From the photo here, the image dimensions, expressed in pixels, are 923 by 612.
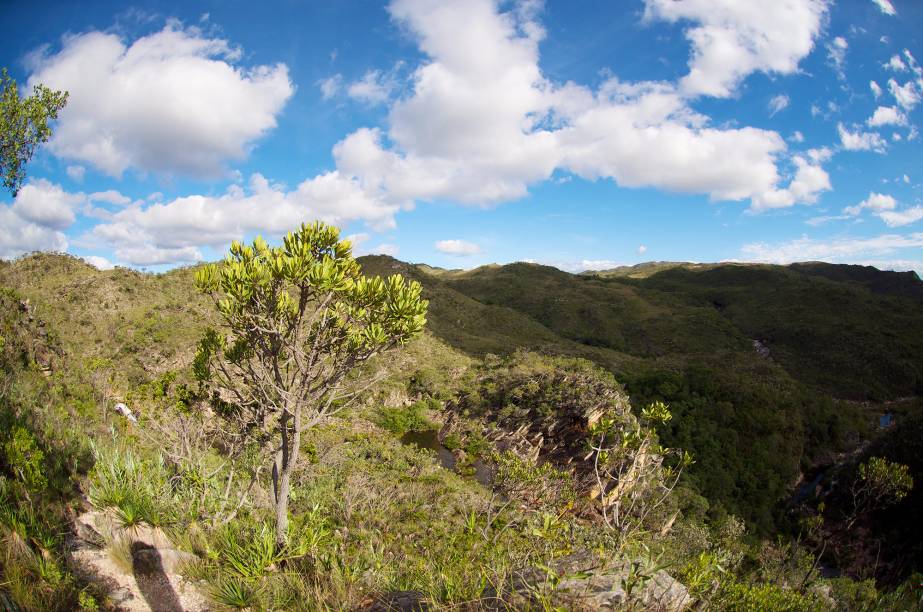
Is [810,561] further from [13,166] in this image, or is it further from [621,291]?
[621,291]

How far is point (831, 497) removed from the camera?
111ft

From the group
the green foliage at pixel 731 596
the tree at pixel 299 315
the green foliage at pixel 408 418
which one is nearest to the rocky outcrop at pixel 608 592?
the green foliage at pixel 731 596

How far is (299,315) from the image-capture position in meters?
5.97

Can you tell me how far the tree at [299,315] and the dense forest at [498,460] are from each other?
0.63 m

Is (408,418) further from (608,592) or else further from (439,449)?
(608,592)

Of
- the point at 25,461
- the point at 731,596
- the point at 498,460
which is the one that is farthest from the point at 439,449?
the point at 731,596

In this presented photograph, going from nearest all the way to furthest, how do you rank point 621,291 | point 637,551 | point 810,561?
1. point 637,551
2. point 810,561
3. point 621,291

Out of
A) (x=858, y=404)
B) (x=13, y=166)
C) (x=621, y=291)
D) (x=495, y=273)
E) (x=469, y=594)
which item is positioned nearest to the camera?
(x=469, y=594)

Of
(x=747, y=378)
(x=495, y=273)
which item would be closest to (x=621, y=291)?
(x=495, y=273)

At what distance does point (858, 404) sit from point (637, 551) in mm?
76608

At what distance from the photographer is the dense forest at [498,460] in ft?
15.4

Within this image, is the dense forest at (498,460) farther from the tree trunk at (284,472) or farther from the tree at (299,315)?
the tree at (299,315)

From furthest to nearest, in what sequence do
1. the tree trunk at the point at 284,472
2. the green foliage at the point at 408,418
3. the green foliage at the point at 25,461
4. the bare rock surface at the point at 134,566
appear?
the green foliage at the point at 408,418 < the tree trunk at the point at 284,472 < the green foliage at the point at 25,461 < the bare rock surface at the point at 134,566

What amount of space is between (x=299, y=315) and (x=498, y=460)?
10.1m
